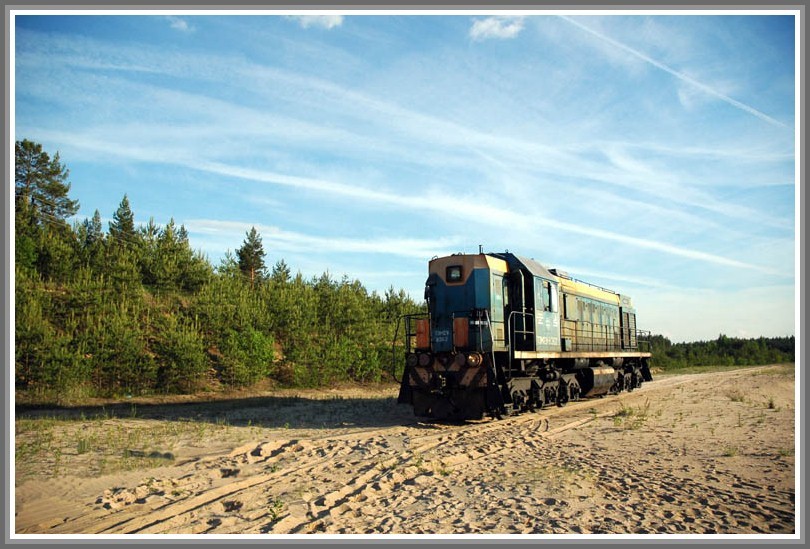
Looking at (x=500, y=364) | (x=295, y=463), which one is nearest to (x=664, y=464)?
(x=500, y=364)

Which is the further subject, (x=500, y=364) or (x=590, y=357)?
(x=590, y=357)

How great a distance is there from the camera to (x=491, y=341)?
1326cm

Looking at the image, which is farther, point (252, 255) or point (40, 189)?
point (252, 255)

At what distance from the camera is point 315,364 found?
2594cm

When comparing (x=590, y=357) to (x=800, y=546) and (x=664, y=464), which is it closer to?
(x=664, y=464)

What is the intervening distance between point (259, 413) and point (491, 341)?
→ 727cm

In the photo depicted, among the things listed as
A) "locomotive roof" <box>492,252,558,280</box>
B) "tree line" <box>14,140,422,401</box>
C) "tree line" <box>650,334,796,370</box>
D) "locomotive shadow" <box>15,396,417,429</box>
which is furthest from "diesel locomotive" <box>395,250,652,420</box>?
"tree line" <box>650,334,796,370</box>

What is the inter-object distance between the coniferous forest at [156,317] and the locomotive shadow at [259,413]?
7.94ft

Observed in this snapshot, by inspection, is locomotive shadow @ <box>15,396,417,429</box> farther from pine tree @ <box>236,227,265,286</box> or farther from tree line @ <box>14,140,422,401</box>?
pine tree @ <box>236,227,265,286</box>

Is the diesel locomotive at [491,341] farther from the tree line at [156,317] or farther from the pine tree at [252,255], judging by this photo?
the pine tree at [252,255]

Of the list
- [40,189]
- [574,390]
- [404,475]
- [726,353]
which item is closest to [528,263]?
[574,390]

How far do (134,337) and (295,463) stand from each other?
602 inches

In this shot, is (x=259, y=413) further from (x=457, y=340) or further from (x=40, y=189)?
(x=40, y=189)

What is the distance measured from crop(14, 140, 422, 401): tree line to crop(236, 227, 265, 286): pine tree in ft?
50.4
